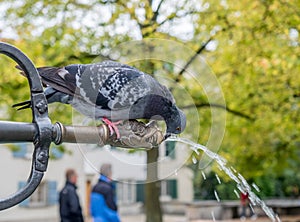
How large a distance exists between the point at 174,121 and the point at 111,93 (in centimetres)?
32

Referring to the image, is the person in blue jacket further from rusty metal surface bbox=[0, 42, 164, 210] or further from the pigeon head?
rusty metal surface bbox=[0, 42, 164, 210]

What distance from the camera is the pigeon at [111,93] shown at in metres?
2.61

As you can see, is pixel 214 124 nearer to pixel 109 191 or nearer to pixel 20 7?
pixel 109 191

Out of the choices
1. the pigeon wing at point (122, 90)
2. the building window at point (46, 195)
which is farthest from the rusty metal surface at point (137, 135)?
the building window at point (46, 195)

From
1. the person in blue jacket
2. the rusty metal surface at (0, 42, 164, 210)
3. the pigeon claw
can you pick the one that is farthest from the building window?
the rusty metal surface at (0, 42, 164, 210)

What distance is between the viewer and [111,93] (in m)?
2.65

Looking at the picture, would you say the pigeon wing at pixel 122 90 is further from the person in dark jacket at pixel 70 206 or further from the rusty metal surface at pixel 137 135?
the person in dark jacket at pixel 70 206

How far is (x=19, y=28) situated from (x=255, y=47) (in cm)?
394

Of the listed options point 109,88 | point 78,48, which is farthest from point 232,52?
point 109,88

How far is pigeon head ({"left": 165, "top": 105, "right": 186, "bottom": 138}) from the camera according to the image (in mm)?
2682

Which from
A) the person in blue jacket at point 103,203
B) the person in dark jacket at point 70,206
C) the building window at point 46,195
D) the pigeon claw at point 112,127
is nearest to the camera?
the pigeon claw at point 112,127

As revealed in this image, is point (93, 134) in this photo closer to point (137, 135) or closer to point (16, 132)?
point (137, 135)

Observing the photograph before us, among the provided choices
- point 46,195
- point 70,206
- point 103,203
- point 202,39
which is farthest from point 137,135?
point 46,195

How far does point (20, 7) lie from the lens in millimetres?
9773
